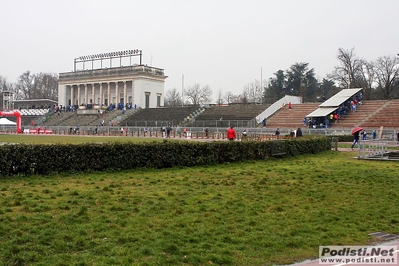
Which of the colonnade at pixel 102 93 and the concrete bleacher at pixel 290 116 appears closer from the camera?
the concrete bleacher at pixel 290 116

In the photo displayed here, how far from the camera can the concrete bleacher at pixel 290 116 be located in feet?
179

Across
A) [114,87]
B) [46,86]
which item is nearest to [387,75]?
[114,87]

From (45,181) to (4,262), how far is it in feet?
26.8

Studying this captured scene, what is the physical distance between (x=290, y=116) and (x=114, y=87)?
Result: 49.2m

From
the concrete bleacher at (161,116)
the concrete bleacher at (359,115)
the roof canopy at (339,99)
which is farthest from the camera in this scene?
the concrete bleacher at (161,116)

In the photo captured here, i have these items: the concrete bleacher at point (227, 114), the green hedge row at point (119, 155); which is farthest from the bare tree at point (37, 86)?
the green hedge row at point (119, 155)

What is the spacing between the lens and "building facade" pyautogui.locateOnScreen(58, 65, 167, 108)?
8744 cm

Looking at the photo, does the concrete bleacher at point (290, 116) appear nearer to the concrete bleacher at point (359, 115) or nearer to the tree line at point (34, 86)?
the concrete bleacher at point (359, 115)

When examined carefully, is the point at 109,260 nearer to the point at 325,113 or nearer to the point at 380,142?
the point at 380,142

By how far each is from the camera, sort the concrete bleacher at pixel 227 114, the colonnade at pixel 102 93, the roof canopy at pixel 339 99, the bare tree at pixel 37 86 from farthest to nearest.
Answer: the bare tree at pixel 37 86 → the colonnade at pixel 102 93 → the concrete bleacher at pixel 227 114 → the roof canopy at pixel 339 99

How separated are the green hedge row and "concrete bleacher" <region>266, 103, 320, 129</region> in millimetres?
31946

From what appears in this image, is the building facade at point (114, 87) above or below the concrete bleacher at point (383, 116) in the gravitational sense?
above

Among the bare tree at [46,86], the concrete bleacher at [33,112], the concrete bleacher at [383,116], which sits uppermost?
the bare tree at [46,86]

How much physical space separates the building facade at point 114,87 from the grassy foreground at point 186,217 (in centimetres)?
7314
